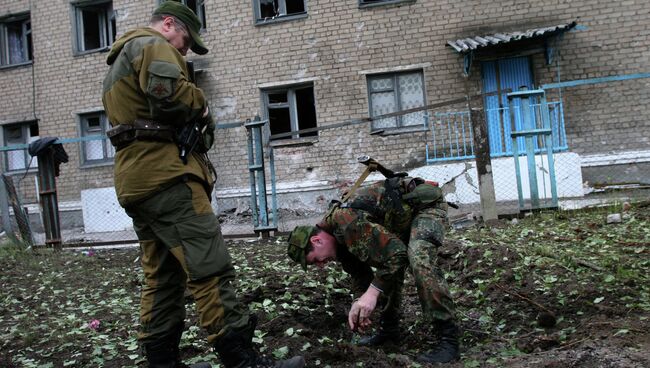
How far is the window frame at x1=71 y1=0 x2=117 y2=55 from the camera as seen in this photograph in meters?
13.2

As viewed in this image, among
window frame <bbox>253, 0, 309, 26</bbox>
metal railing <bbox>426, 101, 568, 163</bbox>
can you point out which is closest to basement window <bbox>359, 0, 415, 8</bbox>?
window frame <bbox>253, 0, 309, 26</bbox>

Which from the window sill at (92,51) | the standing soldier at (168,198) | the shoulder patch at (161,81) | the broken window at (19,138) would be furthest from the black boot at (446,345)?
the broken window at (19,138)

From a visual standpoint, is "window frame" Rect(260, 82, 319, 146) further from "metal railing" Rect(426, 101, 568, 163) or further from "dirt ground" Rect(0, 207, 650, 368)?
"dirt ground" Rect(0, 207, 650, 368)

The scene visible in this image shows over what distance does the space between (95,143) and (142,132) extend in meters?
11.4

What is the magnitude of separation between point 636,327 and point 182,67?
2744mm

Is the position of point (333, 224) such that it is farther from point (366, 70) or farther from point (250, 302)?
point (366, 70)

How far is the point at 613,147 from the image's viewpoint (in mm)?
10352

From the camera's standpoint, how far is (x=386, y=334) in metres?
3.29

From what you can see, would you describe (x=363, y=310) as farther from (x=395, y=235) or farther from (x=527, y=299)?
(x=527, y=299)

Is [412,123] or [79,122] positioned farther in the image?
[79,122]

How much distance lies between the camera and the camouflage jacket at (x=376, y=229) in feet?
9.07

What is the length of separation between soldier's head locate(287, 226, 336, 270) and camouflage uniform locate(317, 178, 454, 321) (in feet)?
0.18

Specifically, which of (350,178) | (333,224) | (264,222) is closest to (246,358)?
(333,224)

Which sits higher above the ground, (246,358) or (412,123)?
(412,123)
